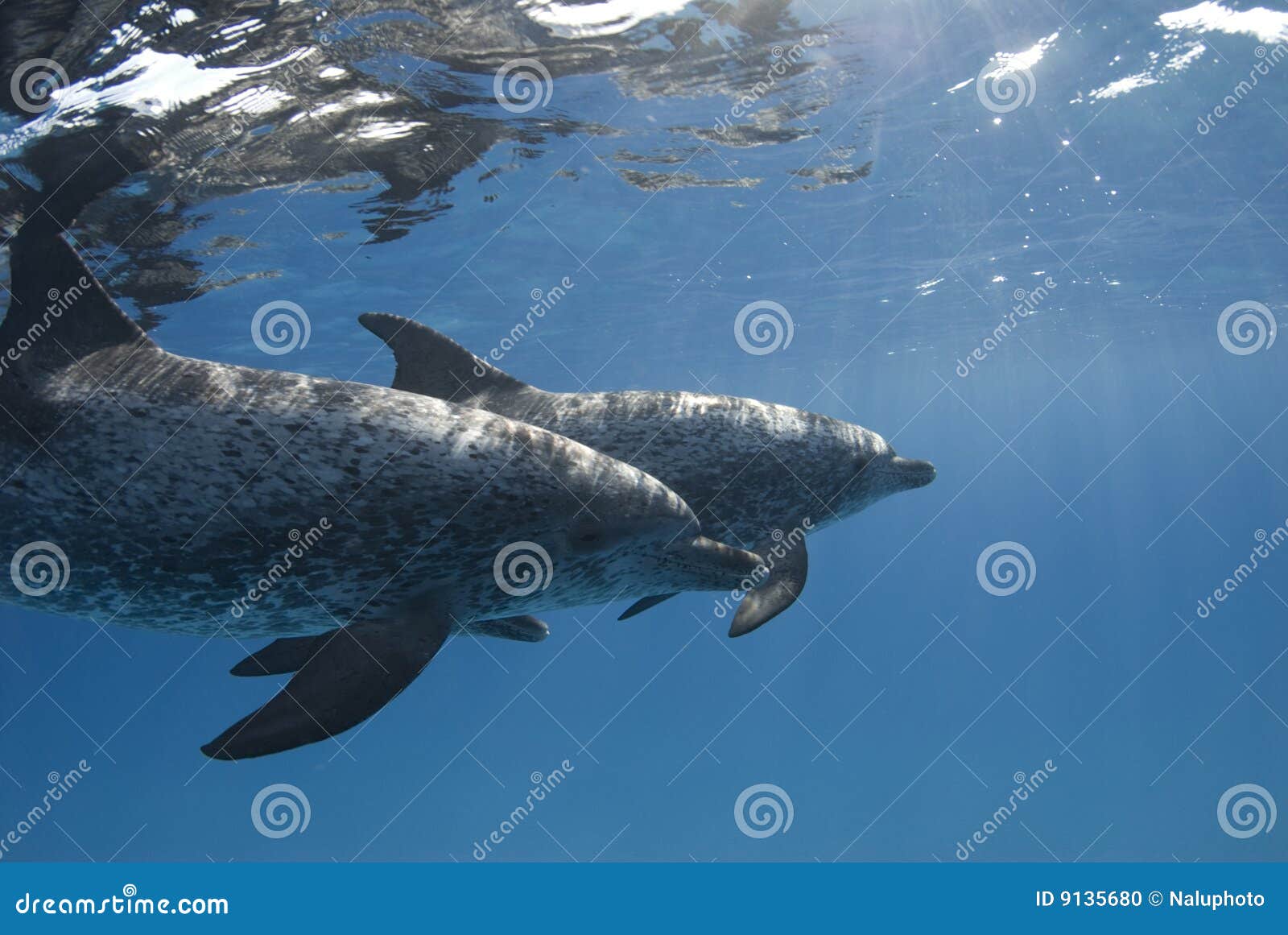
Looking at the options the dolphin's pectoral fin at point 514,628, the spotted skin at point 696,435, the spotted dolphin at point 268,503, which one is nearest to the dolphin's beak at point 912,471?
the spotted skin at point 696,435

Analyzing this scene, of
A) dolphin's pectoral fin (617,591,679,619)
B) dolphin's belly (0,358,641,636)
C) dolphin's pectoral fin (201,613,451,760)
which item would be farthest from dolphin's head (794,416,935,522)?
dolphin's pectoral fin (201,613,451,760)

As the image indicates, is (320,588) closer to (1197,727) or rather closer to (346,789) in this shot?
(346,789)

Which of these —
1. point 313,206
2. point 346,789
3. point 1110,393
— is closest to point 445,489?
point 313,206

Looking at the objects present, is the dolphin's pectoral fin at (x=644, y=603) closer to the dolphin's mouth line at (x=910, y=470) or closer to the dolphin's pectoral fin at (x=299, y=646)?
the dolphin's pectoral fin at (x=299, y=646)

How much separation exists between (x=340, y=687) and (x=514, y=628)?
248cm

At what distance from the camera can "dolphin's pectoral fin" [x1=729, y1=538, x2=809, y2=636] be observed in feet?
23.4

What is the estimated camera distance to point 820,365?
156ft

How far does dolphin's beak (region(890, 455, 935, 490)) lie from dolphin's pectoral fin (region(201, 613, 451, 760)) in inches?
249

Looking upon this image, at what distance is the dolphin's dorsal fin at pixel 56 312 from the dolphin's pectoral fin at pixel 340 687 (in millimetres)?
2602

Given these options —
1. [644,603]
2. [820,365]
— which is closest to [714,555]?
[644,603]

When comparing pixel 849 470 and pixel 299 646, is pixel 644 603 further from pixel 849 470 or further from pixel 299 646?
pixel 299 646

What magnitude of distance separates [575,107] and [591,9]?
353 cm

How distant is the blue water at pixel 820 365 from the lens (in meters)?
16.1

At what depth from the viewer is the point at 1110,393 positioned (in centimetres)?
7881
